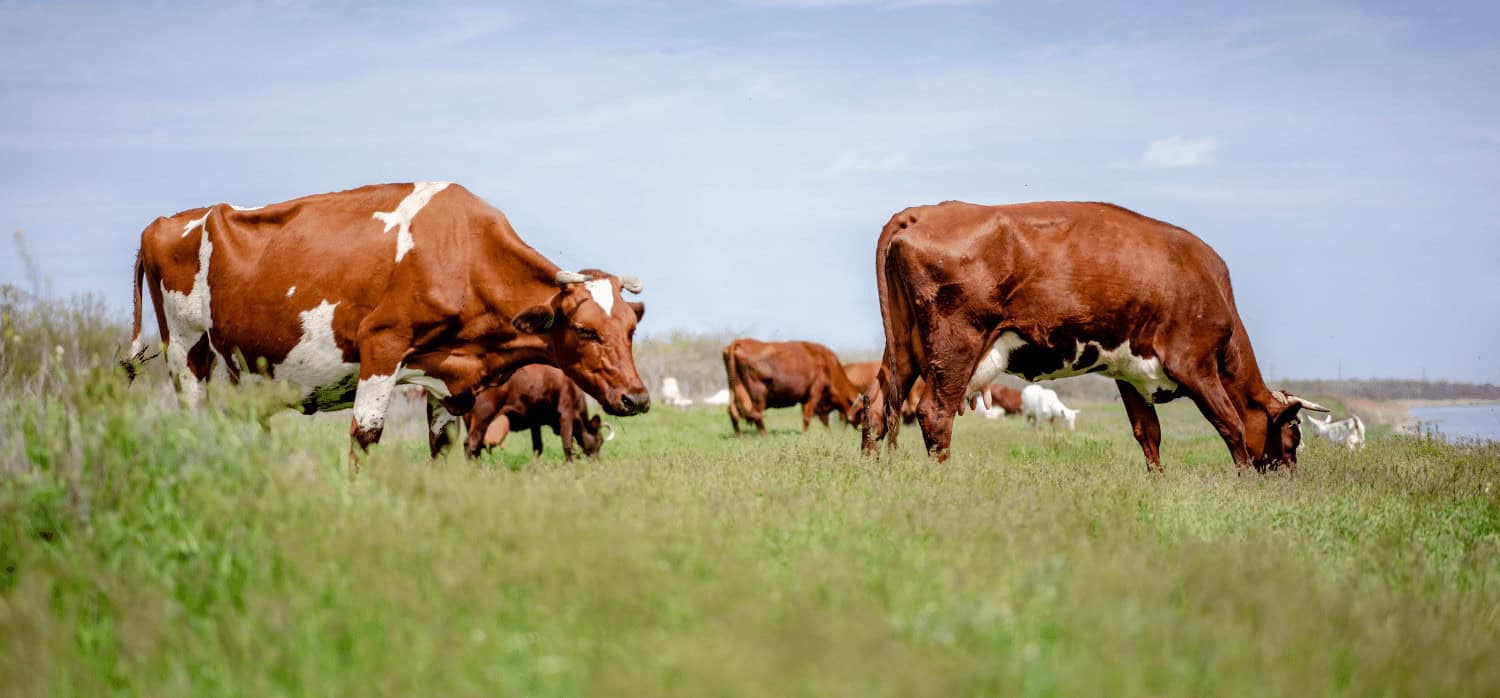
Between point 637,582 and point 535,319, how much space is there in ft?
15.5

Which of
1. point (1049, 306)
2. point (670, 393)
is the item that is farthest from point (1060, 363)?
point (670, 393)

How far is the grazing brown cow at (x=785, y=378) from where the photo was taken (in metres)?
23.3

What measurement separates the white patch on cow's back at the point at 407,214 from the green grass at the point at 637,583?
2280mm

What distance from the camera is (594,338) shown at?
30.0 feet

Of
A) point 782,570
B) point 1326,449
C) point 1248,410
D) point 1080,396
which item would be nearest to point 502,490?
point 782,570

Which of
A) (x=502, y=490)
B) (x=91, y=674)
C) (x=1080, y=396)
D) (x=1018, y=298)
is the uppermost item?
→ (x=1018, y=298)

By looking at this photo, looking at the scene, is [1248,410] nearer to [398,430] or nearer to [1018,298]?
[1018,298]

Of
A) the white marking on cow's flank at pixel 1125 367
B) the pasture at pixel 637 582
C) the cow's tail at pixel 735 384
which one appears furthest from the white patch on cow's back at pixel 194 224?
the cow's tail at pixel 735 384

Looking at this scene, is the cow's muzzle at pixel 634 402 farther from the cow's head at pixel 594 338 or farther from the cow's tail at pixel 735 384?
the cow's tail at pixel 735 384

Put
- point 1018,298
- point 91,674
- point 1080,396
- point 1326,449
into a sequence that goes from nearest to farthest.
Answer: point 91,674 → point 1018,298 → point 1326,449 → point 1080,396

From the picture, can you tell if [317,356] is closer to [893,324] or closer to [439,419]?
[439,419]

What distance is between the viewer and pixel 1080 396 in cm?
4656

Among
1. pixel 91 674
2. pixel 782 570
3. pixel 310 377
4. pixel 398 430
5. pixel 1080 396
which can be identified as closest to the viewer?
pixel 91 674

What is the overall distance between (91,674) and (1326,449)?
13.3 metres
